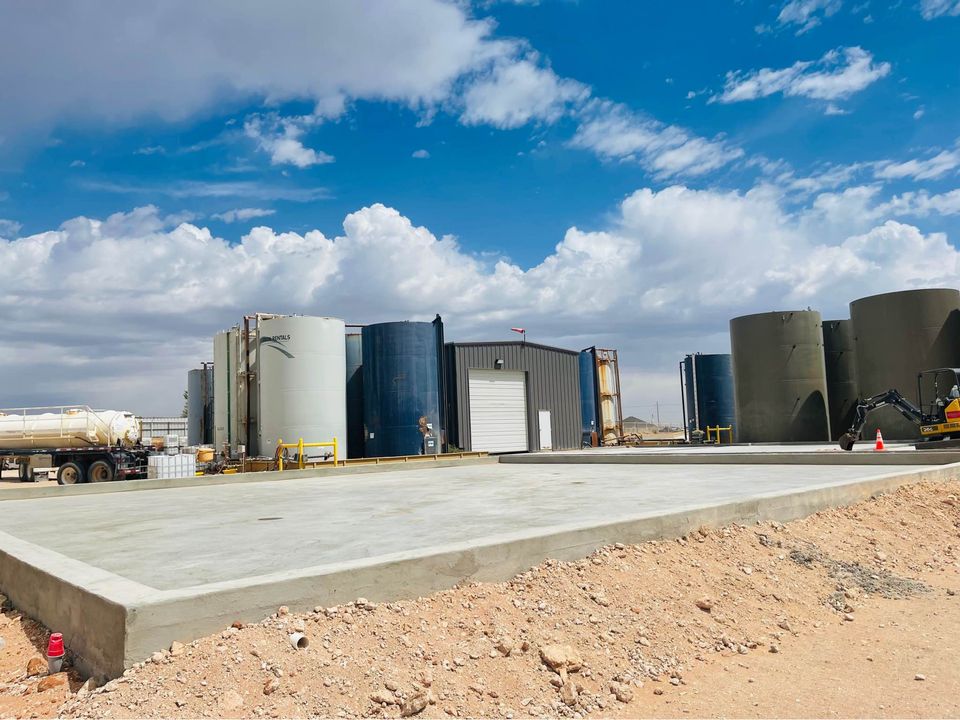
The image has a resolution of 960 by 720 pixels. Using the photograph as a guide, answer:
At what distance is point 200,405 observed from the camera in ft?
105

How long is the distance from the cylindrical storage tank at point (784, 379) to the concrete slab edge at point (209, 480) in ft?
38.0

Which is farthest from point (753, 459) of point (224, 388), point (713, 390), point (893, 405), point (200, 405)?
point (200, 405)

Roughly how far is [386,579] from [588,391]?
34.8m

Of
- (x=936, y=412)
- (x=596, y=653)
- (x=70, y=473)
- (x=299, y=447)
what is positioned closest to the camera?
(x=596, y=653)

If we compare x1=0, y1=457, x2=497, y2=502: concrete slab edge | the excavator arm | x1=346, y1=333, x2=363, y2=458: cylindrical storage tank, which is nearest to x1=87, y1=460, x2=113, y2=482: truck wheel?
x1=0, y1=457, x2=497, y2=502: concrete slab edge

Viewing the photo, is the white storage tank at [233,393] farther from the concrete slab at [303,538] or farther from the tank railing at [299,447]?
the concrete slab at [303,538]

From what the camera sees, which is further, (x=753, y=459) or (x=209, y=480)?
(x=753, y=459)

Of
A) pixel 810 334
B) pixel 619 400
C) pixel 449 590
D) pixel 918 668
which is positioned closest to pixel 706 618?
pixel 918 668

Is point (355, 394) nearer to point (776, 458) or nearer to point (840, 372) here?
point (776, 458)

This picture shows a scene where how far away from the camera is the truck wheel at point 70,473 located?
23.8 meters

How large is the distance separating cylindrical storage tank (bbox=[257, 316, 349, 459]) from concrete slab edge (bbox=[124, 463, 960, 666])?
1721 cm

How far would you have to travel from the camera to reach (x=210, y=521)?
30.8 feet

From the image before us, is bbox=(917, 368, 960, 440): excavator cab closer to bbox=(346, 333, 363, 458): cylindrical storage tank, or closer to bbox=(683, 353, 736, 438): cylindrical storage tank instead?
bbox=(346, 333, 363, 458): cylindrical storage tank

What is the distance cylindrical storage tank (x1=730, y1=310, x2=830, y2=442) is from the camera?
27.5 metres
